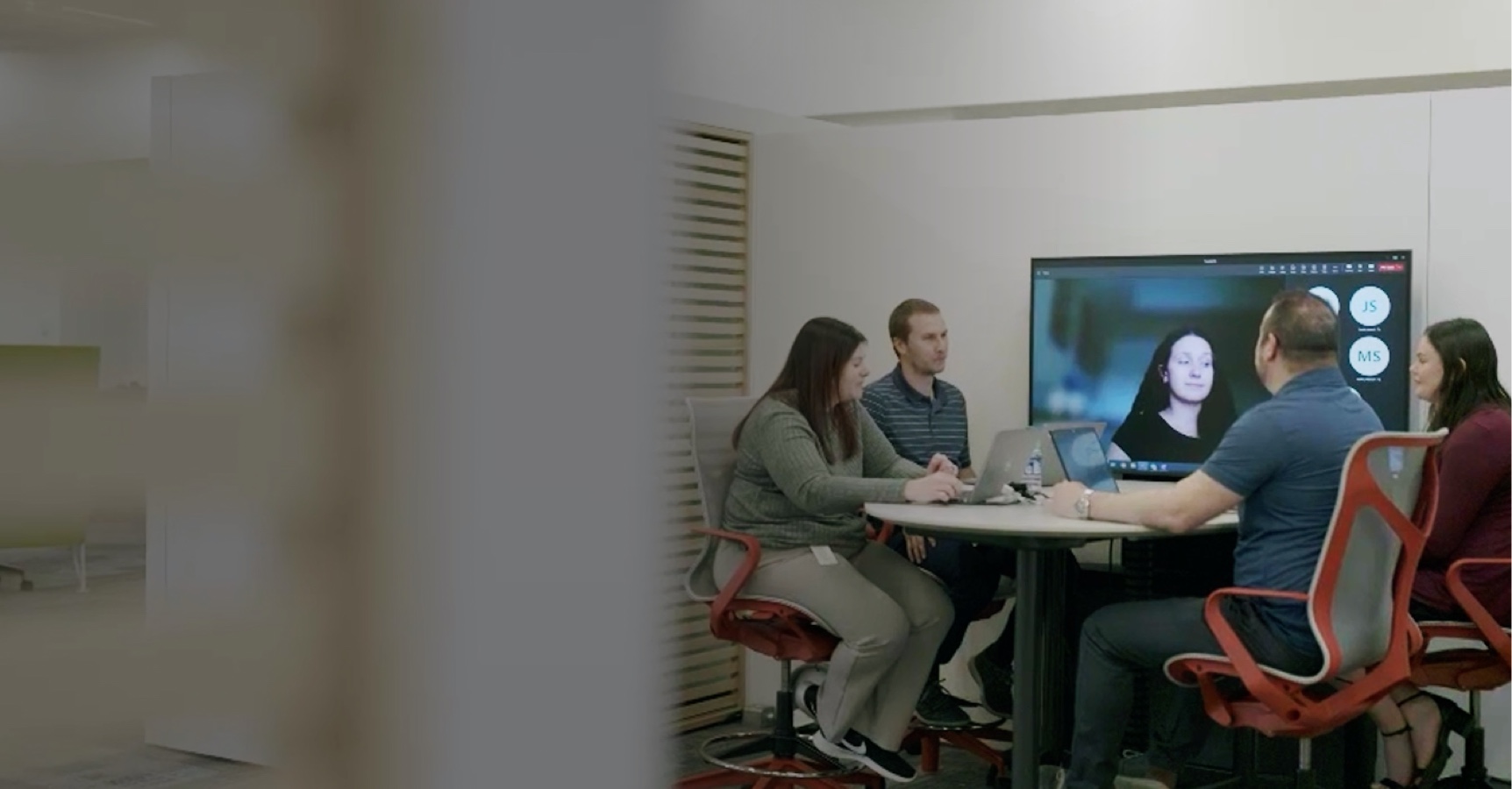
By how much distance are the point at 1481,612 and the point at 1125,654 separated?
96 cm

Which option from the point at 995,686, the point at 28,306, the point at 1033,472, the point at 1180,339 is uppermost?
the point at 1180,339

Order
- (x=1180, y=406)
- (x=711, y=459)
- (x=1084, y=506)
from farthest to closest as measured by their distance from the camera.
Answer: (x=1180, y=406) → (x=711, y=459) → (x=1084, y=506)

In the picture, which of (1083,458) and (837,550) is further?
(1083,458)

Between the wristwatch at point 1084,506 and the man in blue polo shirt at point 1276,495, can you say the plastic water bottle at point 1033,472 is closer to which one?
the wristwatch at point 1084,506

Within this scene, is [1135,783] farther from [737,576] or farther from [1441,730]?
[737,576]

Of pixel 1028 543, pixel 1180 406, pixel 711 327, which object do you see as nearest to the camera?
pixel 1028 543

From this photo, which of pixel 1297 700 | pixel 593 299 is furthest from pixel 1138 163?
pixel 593 299

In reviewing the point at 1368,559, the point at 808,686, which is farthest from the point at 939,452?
the point at 1368,559

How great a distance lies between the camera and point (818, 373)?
15.9 feet

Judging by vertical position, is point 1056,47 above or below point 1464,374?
above

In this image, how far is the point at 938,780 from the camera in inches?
211

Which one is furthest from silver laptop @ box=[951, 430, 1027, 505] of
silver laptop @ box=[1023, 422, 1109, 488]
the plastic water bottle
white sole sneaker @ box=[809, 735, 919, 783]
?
white sole sneaker @ box=[809, 735, 919, 783]

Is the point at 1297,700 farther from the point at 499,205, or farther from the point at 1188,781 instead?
the point at 499,205

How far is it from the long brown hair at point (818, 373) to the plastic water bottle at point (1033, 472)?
63cm
